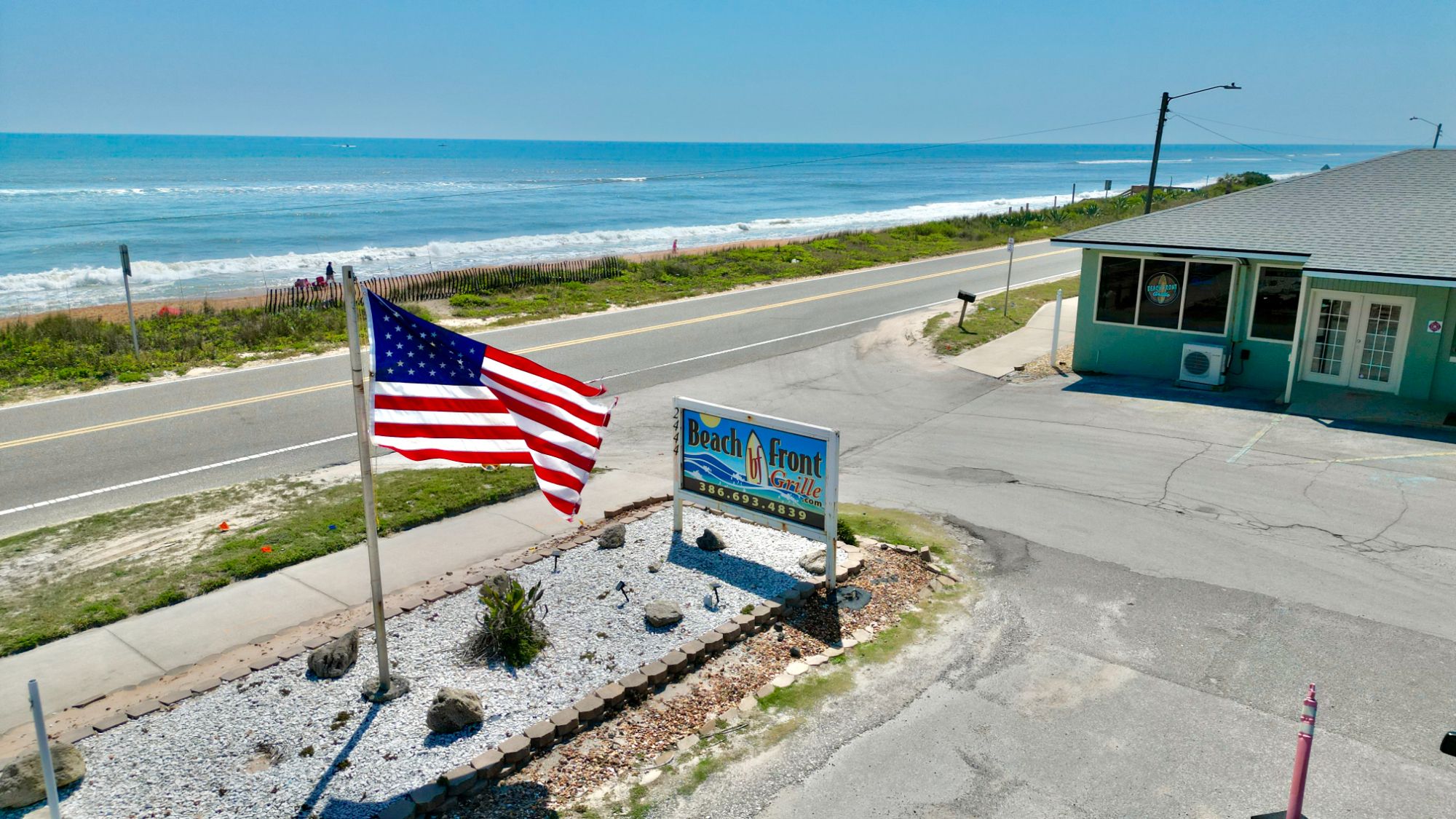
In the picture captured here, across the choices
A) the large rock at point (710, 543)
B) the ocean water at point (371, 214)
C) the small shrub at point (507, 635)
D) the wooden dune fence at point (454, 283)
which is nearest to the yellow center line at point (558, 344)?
the wooden dune fence at point (454, 283)

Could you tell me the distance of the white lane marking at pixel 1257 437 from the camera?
48.6ft

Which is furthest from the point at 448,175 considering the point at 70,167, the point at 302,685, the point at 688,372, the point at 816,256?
the point at 302,685

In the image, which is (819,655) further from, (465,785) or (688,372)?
(688,372)

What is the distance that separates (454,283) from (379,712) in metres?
24.4

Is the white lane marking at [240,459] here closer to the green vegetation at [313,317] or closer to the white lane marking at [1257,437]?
the green vegetation at [313,317]

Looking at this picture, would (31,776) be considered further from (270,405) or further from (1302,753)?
(270,405)

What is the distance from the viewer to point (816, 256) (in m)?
40.5

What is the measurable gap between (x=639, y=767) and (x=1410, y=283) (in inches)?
640

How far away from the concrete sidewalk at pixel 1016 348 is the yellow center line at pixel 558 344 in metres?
7.51

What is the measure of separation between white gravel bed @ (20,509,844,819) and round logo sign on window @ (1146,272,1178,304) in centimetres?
1353

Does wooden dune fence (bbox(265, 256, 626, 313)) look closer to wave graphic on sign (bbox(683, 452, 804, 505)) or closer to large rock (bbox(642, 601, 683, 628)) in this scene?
wave graphic on sign (bbox(683, 452, 804, 505))

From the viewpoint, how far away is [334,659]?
7.87 metres

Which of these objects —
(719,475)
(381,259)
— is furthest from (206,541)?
(381,259)

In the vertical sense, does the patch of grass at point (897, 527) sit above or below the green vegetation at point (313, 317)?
below
